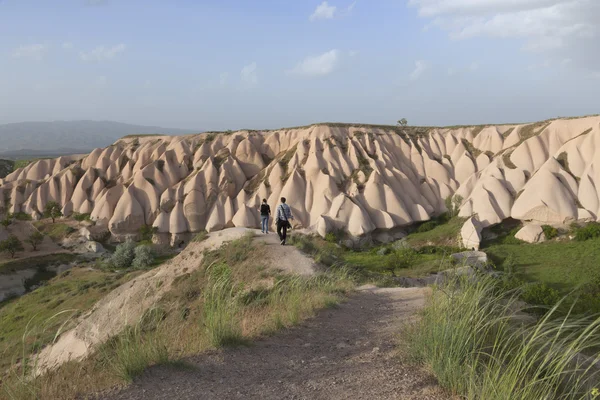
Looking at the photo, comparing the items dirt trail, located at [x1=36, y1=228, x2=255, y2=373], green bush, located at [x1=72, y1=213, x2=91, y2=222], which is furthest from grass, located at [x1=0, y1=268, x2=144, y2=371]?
green bush, located at [x1=72, y1=213, x2=91, y2=222]

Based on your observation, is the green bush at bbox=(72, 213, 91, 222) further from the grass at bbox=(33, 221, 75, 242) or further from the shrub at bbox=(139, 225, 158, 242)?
the shrub at bbox=(139, 225, 158, 242)

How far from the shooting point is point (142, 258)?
2638 centimetres

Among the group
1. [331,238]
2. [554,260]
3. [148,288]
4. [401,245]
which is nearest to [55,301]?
[148,288]

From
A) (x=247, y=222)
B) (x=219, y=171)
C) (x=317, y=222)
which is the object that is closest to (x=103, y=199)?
(x=219, y=171)

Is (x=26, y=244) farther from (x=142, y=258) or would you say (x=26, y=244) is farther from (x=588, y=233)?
(x=588, y=233)

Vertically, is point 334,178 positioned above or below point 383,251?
above

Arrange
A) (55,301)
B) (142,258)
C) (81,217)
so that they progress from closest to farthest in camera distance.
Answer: (55,301), (142,258), (81,217)

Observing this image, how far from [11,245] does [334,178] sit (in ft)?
84.2

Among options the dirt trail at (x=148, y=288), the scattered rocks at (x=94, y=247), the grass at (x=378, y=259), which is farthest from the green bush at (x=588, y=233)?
the scattered rocks at (x=94, y=247)

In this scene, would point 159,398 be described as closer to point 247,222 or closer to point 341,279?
point 341,279

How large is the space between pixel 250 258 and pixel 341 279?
166 inches

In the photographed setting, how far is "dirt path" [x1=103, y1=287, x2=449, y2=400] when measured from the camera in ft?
12.0

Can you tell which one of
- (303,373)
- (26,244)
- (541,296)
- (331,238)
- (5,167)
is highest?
(5,167)

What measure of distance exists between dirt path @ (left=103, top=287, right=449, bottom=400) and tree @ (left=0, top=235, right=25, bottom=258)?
1174 inches
